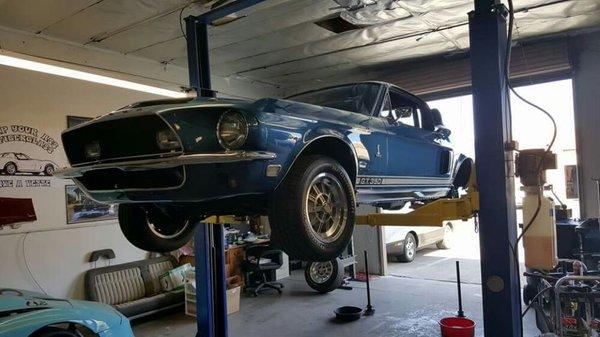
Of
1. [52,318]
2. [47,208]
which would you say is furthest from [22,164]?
[52,318]

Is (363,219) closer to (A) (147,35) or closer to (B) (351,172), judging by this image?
(B) (351,172)

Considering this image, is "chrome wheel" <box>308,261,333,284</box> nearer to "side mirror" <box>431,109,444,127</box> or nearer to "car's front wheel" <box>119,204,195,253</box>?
"side mirror" <box>431,109,444,127</box>

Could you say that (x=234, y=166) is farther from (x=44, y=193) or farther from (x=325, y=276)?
(x=325, y=276)

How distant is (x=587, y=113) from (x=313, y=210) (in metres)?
5.51

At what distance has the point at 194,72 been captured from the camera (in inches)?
139

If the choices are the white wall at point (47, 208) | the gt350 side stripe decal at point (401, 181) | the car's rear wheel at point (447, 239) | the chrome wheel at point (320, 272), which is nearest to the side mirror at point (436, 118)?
the gt350 side stripe decal at point (401, 181)

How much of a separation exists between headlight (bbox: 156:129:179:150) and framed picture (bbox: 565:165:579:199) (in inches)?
236

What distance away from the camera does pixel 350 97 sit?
306cm

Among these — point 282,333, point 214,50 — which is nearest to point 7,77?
point 214,50

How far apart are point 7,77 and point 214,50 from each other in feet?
8.17

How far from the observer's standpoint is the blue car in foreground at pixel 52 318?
2.84 metres

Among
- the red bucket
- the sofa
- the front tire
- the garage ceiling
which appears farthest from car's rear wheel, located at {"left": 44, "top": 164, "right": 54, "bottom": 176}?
the red bucket

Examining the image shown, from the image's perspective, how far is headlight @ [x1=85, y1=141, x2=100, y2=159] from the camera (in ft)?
6.97

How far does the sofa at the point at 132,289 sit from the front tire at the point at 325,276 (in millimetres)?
A: 1930
